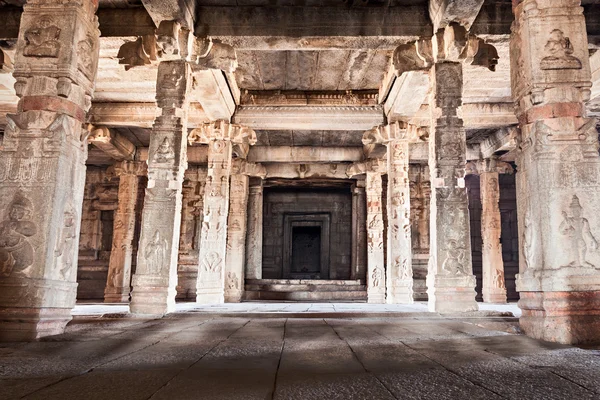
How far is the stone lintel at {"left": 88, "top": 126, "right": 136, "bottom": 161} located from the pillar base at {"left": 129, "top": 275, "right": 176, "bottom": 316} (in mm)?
6400

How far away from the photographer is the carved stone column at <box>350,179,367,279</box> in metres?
15.5

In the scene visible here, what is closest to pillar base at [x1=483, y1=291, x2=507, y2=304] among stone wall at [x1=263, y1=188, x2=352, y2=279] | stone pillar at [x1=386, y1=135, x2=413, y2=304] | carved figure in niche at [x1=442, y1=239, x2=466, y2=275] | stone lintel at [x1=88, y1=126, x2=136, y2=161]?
stone pillar at [x1=386, y1=135, x2=413, y2=304]

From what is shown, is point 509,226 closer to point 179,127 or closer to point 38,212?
point 179,127

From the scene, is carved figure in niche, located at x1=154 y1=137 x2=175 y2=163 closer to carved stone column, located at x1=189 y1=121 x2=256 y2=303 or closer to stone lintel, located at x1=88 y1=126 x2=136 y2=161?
carved stone column, located at x1=189 y1=121 x2=256 y2=303

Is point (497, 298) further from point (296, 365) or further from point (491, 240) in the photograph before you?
point (296, 365)

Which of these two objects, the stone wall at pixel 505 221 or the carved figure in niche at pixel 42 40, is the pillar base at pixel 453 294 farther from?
the stone wall at pixel 505 221

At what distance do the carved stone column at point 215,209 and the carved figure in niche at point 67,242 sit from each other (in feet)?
18.0

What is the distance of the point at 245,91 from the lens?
10461 millimetres

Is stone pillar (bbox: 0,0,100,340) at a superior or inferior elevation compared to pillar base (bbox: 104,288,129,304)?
superior

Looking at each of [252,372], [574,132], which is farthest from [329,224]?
[252,372]

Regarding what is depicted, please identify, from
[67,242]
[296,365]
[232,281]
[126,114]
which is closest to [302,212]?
[232,281]

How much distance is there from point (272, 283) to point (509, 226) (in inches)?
342

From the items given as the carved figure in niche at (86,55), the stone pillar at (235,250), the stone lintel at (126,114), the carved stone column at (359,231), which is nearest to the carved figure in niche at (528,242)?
the carved figure in niche at (86,55)

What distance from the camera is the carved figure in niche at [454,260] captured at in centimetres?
639
